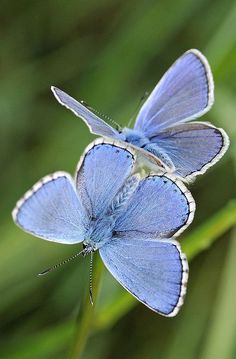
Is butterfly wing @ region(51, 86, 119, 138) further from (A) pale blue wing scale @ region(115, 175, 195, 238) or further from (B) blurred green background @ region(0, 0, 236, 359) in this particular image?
(B) blurred green background @ region(0, 0, 236, 359)

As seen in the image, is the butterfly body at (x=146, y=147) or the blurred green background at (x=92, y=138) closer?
the butterfly body at (x=146, y=147)

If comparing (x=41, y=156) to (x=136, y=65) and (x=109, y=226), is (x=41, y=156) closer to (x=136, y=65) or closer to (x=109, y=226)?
(x=136, y=65)

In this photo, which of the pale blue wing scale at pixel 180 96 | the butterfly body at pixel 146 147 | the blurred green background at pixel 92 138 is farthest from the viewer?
the blurred green background at pixel 92 138

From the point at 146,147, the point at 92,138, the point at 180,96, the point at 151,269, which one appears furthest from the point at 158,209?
the point at 92,138

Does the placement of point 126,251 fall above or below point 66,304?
above

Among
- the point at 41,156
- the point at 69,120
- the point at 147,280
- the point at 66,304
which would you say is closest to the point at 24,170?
the point at 41,156

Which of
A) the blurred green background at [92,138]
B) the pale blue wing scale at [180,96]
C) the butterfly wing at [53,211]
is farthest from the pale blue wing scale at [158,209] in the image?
the blurred green background at [92,138]

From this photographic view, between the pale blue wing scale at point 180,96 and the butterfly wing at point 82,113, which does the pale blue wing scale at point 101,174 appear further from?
the pale blue wing scale at point 180,96
